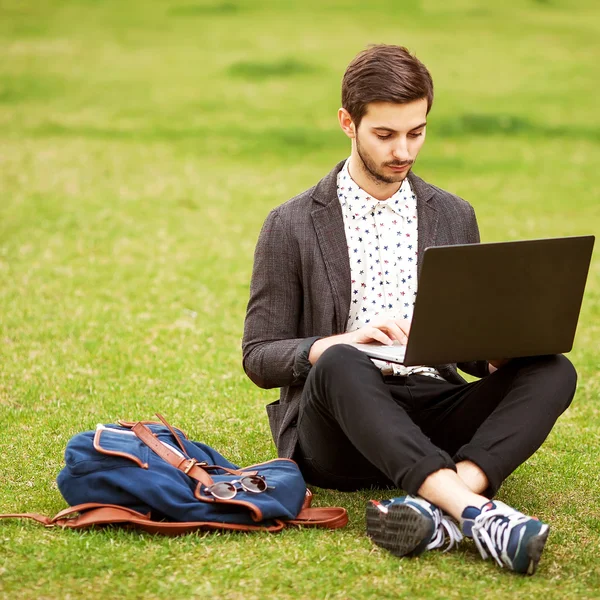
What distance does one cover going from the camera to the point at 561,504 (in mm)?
4715

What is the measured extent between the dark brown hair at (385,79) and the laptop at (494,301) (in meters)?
0.90

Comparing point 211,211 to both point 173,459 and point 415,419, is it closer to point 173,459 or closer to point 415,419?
point 415,419

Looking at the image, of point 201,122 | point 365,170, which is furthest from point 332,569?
point 201,122

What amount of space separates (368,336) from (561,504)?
1.27 m

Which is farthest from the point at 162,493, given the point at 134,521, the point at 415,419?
the point at 415,419

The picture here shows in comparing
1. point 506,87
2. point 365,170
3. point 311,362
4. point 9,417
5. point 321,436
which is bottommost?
point 9,417

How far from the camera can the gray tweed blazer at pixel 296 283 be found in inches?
181

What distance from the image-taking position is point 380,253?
4.70 m

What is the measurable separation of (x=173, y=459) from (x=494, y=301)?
137 centimetres

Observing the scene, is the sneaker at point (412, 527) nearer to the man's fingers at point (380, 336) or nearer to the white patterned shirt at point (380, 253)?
the man's fingers at point (380, 336)

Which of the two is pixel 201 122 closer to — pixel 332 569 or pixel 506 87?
pixel 506 87

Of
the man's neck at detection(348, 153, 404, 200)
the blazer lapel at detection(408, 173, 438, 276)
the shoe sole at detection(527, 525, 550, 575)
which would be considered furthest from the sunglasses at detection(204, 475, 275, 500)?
the man's neck at detection(348, 153, 404, 200)

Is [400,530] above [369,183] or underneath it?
underneath

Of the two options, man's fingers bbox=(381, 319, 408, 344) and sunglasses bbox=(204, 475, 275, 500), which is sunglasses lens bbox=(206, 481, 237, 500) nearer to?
sunglasses bbox=(204, 475, 275, 500)
